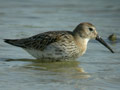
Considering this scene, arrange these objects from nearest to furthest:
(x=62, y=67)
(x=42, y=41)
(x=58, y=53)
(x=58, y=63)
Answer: (x=62, y=67) → (x=58, y=53) → (x=58, y=63) → (x=42, y=41)

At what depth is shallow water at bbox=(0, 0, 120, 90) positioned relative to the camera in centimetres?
812

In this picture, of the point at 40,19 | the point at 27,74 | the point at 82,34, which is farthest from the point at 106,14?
the point at 27,74

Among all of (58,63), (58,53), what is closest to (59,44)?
(58,53)

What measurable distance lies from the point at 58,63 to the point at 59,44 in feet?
1.63

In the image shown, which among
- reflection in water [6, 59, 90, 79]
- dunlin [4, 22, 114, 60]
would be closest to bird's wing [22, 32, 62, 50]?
dunlin [4, 22, 114, 60]

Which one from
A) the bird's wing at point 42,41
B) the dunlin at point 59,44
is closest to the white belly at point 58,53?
the dunlin at point 59,44

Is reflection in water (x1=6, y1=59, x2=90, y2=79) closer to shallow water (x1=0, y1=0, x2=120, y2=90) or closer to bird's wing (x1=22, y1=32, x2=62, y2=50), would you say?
shallow water (x1=0, y1=0, x2=120, y2=90)

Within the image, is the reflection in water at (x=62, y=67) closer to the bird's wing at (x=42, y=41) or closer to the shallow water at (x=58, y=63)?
the shallow water at (x=58, y=63)

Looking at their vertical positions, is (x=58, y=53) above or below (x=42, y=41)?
below

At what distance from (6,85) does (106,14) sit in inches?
372

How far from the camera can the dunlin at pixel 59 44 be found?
9875 millimetres

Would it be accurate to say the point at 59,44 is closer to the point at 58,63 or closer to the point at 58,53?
the point at 58,53

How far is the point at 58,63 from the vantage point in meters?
10.1

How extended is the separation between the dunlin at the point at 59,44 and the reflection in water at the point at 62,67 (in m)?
0.17
